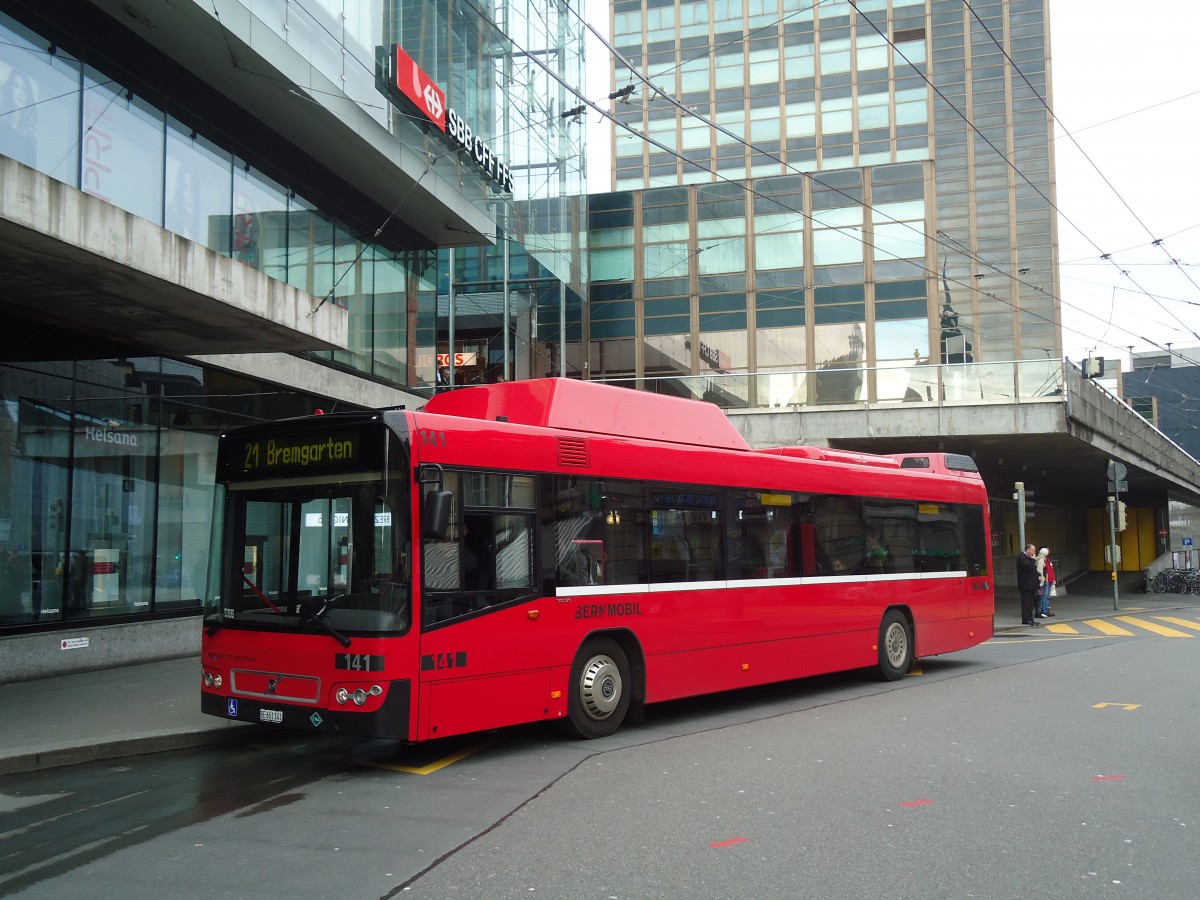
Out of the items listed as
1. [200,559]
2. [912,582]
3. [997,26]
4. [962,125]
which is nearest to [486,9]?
[200,559]

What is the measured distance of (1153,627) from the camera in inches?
906

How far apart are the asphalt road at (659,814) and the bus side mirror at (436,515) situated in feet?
6.01

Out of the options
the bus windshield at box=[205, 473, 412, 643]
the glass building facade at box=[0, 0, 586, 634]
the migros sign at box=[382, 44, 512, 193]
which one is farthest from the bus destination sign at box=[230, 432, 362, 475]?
the migros sign at box=[382, 44, 512, 193]

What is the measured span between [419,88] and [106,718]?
12.1 m

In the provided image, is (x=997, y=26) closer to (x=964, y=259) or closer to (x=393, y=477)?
(x=964, y=259)

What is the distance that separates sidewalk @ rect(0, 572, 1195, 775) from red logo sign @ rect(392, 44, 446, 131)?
977cm

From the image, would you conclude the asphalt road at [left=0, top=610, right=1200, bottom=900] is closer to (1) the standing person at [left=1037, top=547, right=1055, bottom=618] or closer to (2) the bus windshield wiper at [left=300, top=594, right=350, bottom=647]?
(2) the bus windshield wiper at [left=300, top=594, right=350, bottom=647]

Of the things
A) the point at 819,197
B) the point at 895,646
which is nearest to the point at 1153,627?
the point at 895,646

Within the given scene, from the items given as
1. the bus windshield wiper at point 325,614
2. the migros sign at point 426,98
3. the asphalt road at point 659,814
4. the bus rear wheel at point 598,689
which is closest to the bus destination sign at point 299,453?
the bus windshield wiper at point 325,614

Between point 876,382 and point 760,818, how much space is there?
20510 millimetres

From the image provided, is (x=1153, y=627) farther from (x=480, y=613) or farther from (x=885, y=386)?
(x=480, y=613)

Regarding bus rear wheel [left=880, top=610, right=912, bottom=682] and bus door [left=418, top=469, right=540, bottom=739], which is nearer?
bus door [left=418, top=469, right=540, bottom=739]

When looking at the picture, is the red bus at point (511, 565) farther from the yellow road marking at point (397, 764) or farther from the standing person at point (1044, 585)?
the standing person at point (1044, 585)

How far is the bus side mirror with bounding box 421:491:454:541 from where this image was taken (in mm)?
7688
